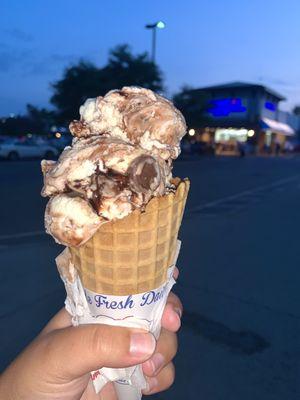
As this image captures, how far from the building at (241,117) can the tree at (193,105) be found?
33.4 ft

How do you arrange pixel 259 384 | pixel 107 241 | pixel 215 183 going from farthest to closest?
1. pixel 215 183
2. pixel 259 384
3. pixel 107 241

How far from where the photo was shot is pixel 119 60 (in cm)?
2912

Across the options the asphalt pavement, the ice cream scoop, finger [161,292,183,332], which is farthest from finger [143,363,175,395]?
the ice cream scoop

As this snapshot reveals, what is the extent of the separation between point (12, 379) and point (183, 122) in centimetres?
137

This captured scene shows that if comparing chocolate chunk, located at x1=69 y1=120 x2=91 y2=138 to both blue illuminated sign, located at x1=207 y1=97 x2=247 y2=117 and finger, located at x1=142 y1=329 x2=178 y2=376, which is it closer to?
finger, located at x1=142 y1=329 x2=178 y2=376

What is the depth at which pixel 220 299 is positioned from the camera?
4508mm

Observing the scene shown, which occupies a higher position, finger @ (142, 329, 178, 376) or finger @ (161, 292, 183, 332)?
finger @ (161, 292, 183, 332)

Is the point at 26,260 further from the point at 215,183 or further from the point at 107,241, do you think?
the point at 215,183

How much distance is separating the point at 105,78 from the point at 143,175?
2864cm

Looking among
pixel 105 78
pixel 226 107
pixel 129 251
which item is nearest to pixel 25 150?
pixel 105 78

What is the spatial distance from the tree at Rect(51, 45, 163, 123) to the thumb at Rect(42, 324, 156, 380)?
89.5 feet

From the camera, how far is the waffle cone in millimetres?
1771

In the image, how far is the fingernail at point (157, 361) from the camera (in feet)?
6.26

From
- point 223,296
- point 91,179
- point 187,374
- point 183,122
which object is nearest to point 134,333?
point 91,179
